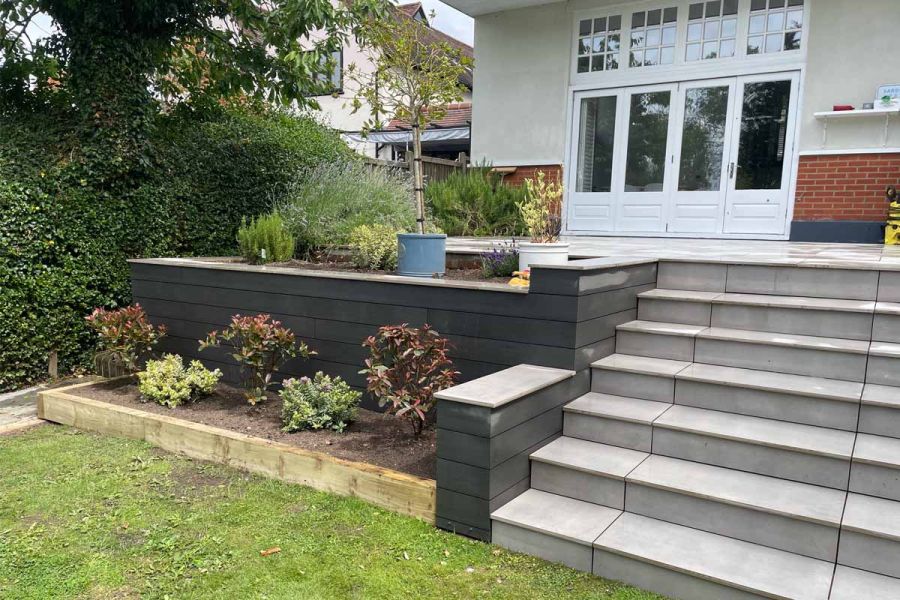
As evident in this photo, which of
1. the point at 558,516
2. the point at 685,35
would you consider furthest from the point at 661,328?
the point at 685,35

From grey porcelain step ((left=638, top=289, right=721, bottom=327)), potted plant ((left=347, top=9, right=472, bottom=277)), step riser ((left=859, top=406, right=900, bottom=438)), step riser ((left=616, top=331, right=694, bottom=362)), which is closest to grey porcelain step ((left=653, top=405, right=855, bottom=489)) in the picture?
step riser ((left=859, top=406, right=900, bottom=438))

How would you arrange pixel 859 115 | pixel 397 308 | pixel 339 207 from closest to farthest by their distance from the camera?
pixel 397 308 < pixel 339 207 < pixel 859 115

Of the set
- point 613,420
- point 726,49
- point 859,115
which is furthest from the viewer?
point 726,49

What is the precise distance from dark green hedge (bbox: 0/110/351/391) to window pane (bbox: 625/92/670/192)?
5.01 m

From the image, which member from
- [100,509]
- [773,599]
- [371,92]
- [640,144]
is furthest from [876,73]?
[100,509]

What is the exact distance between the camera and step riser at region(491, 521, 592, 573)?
2566 millimetres

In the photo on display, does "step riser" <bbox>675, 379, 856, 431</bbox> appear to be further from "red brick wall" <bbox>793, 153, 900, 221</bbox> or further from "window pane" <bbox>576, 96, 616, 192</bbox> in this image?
"window pane" <bbox>576, 96, 616, 192</bbox>

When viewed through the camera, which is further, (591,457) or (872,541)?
(591,457)

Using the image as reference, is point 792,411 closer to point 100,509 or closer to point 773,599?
point 773,599

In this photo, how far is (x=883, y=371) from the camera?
3.00m

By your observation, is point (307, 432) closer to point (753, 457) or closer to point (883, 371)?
point (753, 457)

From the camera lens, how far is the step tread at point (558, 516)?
262cm

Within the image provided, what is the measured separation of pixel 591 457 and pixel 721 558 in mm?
755

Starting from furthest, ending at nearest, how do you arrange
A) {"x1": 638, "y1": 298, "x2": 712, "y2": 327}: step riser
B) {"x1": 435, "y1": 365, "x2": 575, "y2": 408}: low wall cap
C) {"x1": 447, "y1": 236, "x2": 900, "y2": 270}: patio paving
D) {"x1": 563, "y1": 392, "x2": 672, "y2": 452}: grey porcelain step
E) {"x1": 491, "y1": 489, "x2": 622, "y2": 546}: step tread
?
{"x1": 447, "y1": 236, "x2": 900, "y2": 270}: patio paving, {"x1": 638, "y1": 298, "x2": 712, "y2": 327}: step riser, {"x1": 563, "y1": 392, "x2": 672, "y2": 452}: grey porcelain step, {"x1": 435, "y1": 365, "x2": 575, "y2": 408}: low wall cap, {"x1": 491, "y1": 489, "x2": 622, "y2": 546}: step tread
